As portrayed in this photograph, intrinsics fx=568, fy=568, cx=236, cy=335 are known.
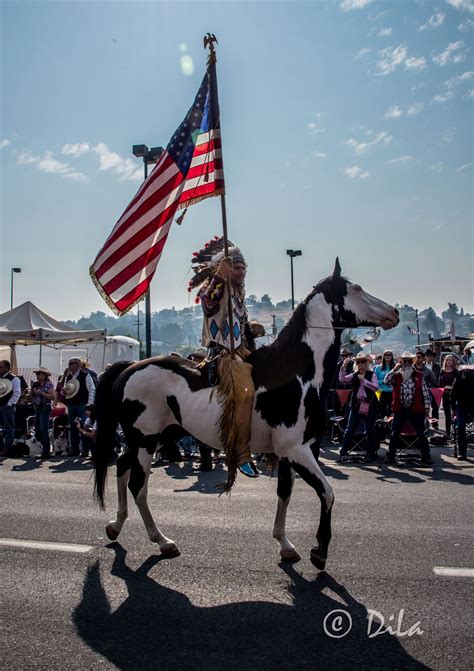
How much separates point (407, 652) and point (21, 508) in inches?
207

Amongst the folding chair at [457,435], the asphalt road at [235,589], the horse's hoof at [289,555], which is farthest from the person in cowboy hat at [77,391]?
the horse's hoof at [289,555]

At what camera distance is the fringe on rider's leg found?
196 inches

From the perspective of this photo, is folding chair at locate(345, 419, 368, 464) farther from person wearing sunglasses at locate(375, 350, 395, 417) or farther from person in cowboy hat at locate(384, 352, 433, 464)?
person wearing sunglasses at locate(375, 350, 395, 417)

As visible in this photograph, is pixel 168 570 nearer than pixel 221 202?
Yes

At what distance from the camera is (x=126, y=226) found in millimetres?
5930

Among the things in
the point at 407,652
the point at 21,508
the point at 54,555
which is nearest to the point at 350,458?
the point at 21,508

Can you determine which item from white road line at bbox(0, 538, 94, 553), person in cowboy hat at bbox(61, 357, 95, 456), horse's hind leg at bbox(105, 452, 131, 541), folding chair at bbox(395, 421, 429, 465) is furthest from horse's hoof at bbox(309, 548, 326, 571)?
person in cowboy hat at bbox(61, 357, 95, 456)

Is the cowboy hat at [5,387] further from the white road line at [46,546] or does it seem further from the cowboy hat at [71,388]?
the white road line at [46,546]

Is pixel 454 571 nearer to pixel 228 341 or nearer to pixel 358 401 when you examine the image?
pixel 228 341

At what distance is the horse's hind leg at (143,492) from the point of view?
5254 millimetres

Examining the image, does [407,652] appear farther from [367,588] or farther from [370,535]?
[370,535]

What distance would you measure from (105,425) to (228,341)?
5.43 feet

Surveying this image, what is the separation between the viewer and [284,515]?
5.20 m

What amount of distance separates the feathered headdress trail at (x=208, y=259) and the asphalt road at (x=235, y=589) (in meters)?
2.57
